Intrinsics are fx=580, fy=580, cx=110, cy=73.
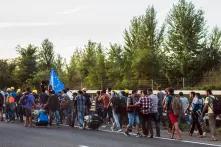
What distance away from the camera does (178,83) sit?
49031 millimetres

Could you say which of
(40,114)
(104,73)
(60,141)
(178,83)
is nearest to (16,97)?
(40,114)

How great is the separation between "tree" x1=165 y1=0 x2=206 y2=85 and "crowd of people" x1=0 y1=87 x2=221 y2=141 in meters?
28.6

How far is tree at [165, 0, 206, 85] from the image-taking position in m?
58.3

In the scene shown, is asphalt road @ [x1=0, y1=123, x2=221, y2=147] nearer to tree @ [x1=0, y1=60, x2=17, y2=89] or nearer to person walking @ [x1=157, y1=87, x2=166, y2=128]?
person walking @ [x1=157, y1=87, x2=166, y2=128]

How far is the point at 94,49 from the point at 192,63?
20.3 m

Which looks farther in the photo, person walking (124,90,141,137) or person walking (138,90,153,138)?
person walking (124,90,141,137)

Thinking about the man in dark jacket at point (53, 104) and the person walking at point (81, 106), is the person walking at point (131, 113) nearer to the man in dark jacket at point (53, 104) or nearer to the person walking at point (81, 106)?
the person walking at point (81, 106)

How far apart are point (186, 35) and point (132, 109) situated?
37526mm

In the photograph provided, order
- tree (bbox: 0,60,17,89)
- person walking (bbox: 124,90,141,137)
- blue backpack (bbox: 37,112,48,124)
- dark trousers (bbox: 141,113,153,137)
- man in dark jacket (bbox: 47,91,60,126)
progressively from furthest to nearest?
tree (bbox: 0,60,17,89) < man in dark jacket (bbox: 47,91,60,126) < blue backpack (bbox: 37,112,48,124) < person walking (bbox: 124,90,141,137) < dark trousers (bbox: 141,113,153,137)

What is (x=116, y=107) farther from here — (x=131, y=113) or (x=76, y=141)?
(x=76, y=141)

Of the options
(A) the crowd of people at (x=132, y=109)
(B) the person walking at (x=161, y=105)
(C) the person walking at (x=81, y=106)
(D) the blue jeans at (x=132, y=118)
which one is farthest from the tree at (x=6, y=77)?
(D) the blue jeans at (x=132, y=118)

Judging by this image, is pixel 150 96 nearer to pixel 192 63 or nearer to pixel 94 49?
pixel 192 63

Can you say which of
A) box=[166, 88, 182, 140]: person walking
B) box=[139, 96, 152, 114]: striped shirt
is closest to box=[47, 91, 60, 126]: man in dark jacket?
box=[139, 96, 152, 114]: striped shirt

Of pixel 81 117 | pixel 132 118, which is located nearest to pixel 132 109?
pixel 132 118
